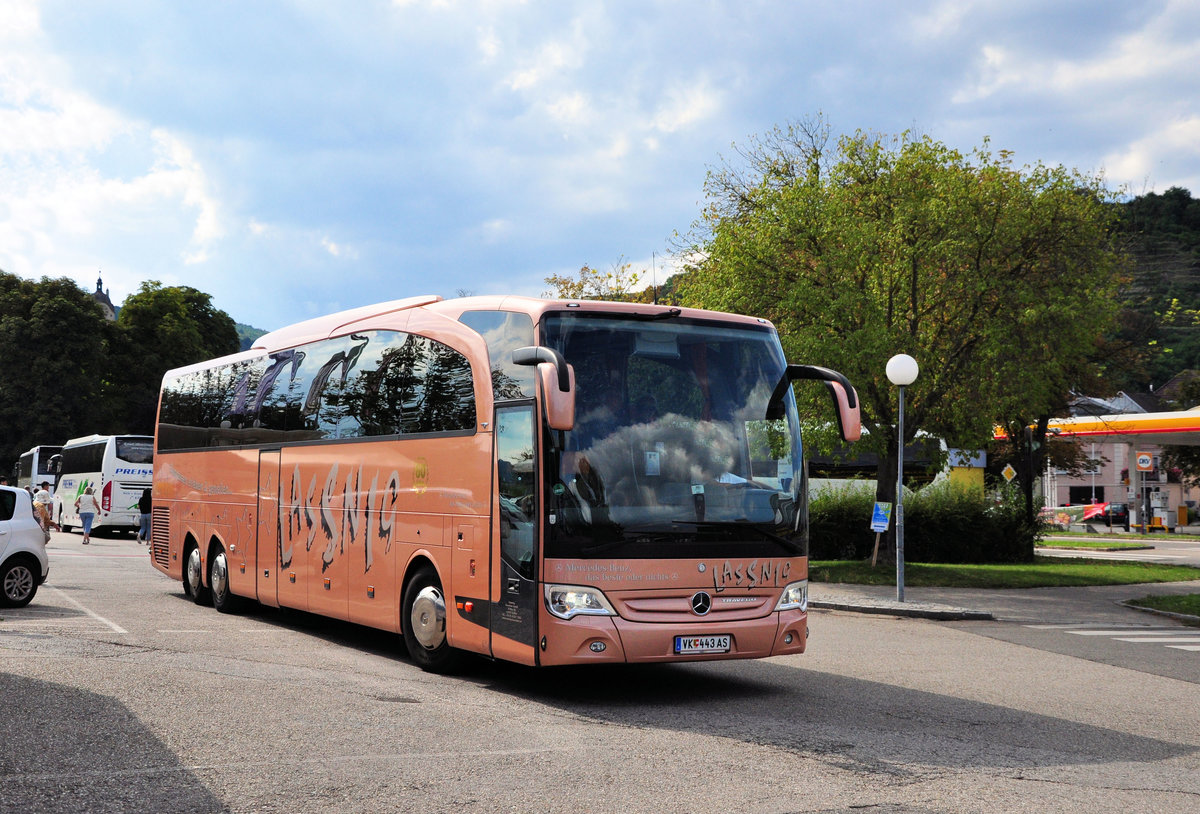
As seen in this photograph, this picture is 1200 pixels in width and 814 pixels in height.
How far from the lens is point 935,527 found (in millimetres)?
32750

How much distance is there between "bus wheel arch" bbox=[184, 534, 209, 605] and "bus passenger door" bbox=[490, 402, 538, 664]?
8.30m

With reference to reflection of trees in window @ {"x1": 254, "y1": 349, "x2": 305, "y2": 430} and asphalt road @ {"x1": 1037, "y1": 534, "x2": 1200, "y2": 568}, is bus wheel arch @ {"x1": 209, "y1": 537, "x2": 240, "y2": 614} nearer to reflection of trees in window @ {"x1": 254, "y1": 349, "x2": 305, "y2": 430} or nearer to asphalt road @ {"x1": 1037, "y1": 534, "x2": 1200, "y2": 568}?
reflection of trees in window @ {"x1": 254, "y1": 349, "x2": 305, "y2": 430}

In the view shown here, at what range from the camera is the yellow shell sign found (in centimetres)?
1081

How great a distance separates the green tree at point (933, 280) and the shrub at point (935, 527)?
6.54 meters

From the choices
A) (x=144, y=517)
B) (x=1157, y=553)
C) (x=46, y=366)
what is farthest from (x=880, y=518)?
(x=46, y=366)

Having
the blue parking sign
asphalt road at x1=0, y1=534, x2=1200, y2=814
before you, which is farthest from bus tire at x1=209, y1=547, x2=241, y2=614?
the blue parking sign

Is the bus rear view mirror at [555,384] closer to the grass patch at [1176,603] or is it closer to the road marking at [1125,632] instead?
the road marking at [1125,632]

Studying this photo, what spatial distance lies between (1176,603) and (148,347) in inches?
2527

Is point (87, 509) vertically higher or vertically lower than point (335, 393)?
lower

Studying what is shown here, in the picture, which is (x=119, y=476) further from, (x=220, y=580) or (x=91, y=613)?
(x=91, y=613)

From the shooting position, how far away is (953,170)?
25438 millimetres

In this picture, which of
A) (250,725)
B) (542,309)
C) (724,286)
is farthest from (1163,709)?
(724,286)

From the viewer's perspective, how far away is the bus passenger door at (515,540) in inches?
364

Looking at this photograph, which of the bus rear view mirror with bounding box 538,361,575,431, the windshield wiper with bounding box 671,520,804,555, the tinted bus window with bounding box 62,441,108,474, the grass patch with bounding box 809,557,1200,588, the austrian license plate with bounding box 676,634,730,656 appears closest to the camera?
the bus rear view mirror with bounding box 538,361,575,431
